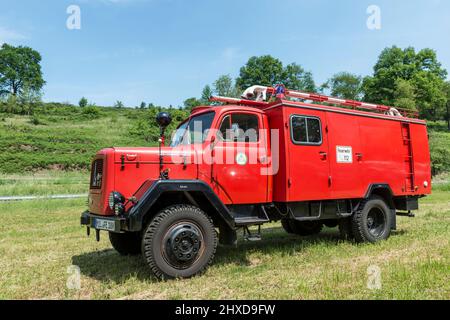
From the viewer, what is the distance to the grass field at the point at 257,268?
4.70m

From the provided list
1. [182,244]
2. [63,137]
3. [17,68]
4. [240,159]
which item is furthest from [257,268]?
[17,68]

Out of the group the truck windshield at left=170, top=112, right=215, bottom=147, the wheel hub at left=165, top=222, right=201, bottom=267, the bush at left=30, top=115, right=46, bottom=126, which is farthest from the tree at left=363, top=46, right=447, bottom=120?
the wheel hub at left=165, top=222, right=201, bottom=267

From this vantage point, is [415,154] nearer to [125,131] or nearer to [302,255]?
[302,255]

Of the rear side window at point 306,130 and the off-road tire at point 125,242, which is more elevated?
the rear side window at point 306,130

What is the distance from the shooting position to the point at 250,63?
6712 cm

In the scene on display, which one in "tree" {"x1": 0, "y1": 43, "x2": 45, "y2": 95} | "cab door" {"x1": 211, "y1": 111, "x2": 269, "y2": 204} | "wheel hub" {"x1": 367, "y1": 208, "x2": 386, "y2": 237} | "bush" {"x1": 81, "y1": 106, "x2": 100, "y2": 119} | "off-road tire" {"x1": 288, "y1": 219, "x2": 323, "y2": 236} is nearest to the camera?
"cab door" {"x1": 211, "y1": 111, "x2": 269, "y2": 204}

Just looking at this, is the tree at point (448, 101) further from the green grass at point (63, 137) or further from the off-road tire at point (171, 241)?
the off-road tire at point (171, 241)

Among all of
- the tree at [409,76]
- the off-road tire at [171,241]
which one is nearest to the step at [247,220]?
the off-road tire at [171,241]

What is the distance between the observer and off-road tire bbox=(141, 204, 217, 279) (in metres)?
5.14

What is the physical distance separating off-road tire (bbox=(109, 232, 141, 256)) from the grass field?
0.49ft

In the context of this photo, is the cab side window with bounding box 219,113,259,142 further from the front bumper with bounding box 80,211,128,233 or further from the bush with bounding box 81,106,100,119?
the bush with bounding box 81,106,100,119

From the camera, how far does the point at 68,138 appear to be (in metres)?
38.1

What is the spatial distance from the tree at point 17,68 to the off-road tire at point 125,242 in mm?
83256
